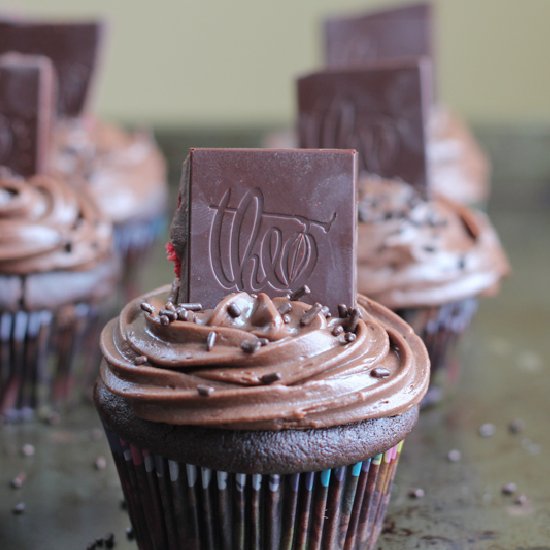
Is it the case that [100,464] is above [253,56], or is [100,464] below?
below

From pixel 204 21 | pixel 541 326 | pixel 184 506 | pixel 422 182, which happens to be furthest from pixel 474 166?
pixel 184 506

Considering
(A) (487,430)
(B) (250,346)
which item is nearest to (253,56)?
(A) (487,430)

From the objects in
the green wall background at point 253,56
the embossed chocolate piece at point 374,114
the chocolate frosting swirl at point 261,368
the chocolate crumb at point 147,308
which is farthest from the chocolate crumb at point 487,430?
the green wall background at point 253,56

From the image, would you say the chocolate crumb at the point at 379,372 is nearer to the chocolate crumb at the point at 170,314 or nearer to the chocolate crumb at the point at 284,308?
the chocolate crumb at the point at 284,308

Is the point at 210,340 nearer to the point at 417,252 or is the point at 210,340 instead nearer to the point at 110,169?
the point at 417,252

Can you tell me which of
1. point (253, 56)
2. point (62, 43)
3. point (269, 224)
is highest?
point (253, 56)

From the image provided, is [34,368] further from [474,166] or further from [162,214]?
[474,166]

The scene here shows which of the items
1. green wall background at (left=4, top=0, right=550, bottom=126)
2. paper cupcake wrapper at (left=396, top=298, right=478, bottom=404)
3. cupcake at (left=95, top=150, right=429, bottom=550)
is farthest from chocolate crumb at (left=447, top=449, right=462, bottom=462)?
green wall background at (left=4, top=0, right=550, bottom=126)
